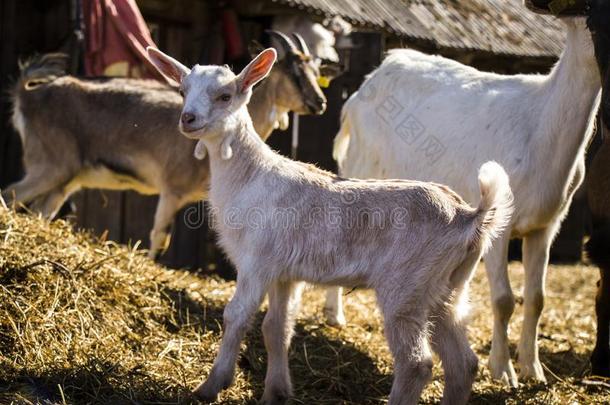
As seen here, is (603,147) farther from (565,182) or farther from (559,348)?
(559,348)

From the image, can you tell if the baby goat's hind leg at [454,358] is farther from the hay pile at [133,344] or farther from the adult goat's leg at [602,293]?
the adult goat's leg at [602,293]

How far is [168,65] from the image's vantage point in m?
4.85

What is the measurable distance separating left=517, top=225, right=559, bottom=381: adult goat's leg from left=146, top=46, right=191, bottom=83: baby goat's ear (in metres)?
2.52

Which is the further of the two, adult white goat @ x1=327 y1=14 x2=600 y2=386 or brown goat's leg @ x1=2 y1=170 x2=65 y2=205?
brown goat's leg @ x1=2 y1=170 x2=65 y2=205

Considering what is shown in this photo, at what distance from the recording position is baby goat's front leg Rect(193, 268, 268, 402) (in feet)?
14.2

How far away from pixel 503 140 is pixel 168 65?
2.16 m

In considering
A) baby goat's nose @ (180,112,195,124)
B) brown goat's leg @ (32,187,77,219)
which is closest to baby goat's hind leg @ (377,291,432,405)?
baby goat's nose @ (180,112,195,124)

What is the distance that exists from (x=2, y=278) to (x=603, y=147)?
3365 mm

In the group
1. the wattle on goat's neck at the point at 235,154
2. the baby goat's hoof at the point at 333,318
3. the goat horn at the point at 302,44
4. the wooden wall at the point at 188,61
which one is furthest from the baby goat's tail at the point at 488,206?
the wooden wall at the point at 188,61

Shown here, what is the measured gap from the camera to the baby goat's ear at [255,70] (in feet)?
15.0

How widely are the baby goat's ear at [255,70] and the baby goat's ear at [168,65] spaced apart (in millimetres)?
294

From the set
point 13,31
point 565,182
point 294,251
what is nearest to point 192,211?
point 13,31

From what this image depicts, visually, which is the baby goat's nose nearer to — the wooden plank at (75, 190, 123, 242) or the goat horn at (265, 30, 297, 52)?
the goat horn at (265, 30, 297, 52)

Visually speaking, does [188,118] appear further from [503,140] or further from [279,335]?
[503,140]
